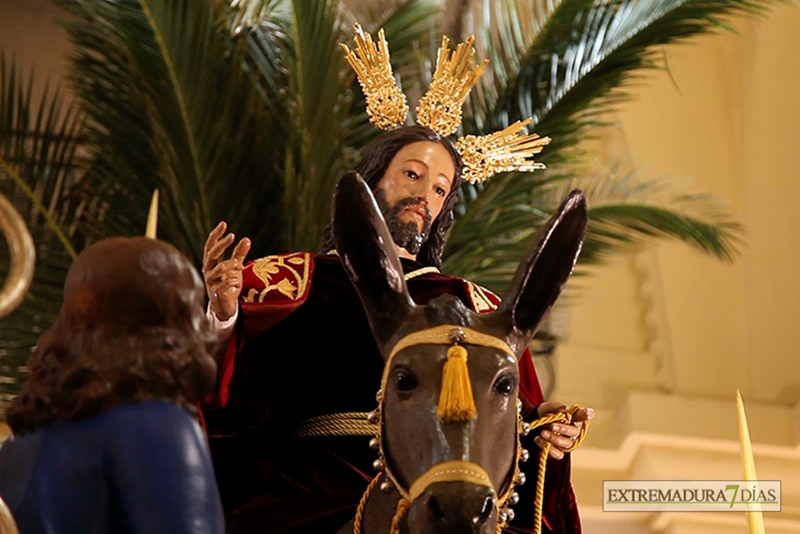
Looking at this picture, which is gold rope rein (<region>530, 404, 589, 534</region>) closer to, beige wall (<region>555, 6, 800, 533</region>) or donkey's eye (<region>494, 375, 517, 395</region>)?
donkey's eye (<region>494, 375, 517, 395</region>)

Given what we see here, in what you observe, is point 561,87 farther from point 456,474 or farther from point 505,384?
point 456,474

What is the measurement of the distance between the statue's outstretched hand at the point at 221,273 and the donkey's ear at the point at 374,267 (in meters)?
0.33

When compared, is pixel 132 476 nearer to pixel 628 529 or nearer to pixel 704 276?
pixel 628 529

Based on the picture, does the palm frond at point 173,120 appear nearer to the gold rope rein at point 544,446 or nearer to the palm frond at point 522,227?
the palm frond at point 522,227

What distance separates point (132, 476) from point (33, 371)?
0.23 metres

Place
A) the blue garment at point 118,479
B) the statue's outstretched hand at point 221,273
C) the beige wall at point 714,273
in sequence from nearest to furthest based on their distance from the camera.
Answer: the blue garment at point 118,479
the statue's outstretched hand at point 221,273
the beige wall at point 714,273

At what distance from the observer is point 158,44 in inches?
227

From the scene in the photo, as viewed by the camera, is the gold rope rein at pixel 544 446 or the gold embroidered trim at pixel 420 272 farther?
the gold embroidered trim at pixel 420 272

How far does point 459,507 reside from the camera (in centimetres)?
244

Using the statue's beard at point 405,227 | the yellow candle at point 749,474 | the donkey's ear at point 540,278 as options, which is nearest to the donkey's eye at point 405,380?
the donkey's ear at point 540,278

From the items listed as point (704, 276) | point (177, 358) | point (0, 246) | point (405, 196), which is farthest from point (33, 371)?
point (704, 276)

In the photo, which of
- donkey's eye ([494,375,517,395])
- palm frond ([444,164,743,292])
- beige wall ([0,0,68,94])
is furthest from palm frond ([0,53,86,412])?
donkey's eye ([494,375,517,395])

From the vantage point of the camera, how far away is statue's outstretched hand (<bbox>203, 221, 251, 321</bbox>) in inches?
122

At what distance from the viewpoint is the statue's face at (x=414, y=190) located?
12.3 ft
